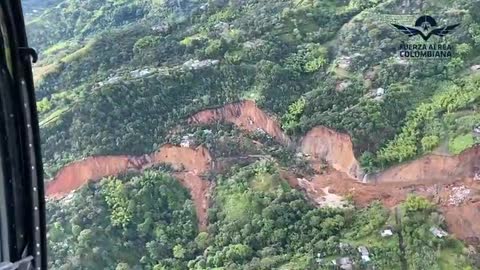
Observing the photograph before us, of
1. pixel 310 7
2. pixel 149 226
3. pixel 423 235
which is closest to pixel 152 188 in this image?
pixel 149 226

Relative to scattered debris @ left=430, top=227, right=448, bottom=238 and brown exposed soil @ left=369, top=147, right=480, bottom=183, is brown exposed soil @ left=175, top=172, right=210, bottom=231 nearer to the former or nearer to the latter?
brown exposed soil @ left=369, top=147, right=480, bottom=183

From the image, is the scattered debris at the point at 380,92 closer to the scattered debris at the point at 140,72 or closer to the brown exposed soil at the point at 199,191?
the brown exposed soil at the point at 199,191

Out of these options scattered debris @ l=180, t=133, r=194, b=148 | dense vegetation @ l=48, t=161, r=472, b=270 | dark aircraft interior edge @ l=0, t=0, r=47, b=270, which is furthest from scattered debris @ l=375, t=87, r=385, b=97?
dark aircraft interior edge @ l=0, t=0, r=47, b=270

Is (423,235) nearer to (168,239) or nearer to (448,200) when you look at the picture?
(448,200)

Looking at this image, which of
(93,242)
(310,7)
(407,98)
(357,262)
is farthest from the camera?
Answer: (310,7)

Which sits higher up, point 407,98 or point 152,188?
point 407,98

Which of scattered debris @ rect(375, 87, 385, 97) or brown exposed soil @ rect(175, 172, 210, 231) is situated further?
scattered debris @ rect(375, 87, 385, 97)

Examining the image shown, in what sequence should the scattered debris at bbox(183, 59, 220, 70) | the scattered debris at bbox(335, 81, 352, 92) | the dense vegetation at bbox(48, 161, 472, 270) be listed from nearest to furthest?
the dense vegetation at bbox(48, 161, 472, 270)
the scattered debris at bbox(335, 81, 352, 92)
the scattered debris at bbox(183, 59, 220, 70)
